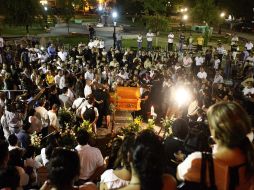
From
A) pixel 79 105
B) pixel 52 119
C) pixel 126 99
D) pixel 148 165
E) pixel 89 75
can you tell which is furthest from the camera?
pixel 89 75

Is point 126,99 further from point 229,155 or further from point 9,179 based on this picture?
point 229,155

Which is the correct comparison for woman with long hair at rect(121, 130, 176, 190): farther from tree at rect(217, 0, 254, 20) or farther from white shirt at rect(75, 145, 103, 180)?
tree at rect(217, 0, 254, 20)

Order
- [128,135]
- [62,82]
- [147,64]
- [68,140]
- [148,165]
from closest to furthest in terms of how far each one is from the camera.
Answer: [148,165]
[128,135]
[68,140]
[62,82]
[147,64]

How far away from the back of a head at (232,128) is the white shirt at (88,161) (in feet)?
9.77

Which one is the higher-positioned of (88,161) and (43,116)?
(88,161)

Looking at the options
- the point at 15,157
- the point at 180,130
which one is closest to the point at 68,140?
the point at 15,157

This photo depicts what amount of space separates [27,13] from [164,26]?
1062cm

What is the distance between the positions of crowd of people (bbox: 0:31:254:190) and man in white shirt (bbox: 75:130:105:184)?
15 mm

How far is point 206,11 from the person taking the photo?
30.4 m

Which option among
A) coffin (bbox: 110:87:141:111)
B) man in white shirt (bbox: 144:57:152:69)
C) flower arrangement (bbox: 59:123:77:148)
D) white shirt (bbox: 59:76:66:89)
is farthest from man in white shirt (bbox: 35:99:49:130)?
man in white shirt (bbox: 144:57:152:69)

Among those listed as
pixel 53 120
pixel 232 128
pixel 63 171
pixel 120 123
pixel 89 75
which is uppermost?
pixel 232 128

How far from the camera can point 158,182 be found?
2.59 meters

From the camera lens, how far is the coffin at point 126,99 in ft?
38.0

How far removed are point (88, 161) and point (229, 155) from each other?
10.1ft
